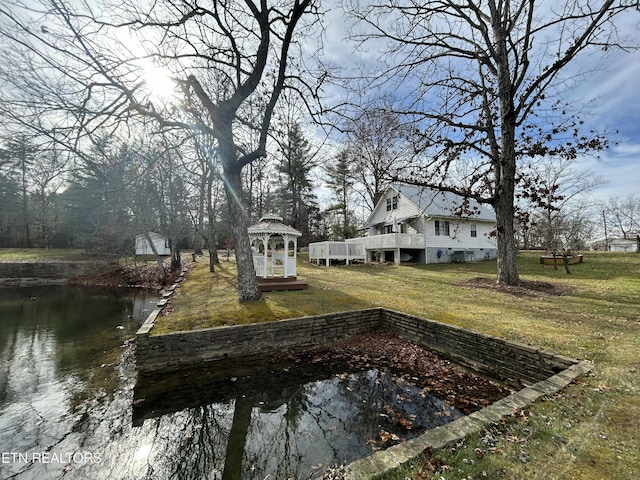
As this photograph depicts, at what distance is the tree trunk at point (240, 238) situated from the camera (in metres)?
8.66

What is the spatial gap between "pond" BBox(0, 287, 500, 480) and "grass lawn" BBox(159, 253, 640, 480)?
1.32m

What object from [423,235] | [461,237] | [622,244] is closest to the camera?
[423,235]

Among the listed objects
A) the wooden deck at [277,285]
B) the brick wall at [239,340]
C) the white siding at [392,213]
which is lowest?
the brick wall at [239,340]

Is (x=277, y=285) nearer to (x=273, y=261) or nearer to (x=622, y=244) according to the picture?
(x=273, y=261)

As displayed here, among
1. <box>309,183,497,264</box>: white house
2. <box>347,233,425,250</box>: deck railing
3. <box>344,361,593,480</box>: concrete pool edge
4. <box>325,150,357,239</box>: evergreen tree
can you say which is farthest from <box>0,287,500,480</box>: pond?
<box>325,150,357,239</box>: evergreen tree

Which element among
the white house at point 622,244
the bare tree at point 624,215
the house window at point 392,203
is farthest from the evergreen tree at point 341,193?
the bare tree at point 624,215

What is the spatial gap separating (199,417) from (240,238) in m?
5.27

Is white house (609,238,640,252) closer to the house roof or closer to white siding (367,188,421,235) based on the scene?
the house roof

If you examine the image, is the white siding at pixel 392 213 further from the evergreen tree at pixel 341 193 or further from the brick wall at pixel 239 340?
the brick wall at pixel 239 340

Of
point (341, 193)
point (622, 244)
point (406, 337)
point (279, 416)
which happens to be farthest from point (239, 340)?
point (622, 244)

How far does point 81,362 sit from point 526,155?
15657 millimetres

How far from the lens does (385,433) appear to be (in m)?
3.72

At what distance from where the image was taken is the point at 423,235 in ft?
68.0

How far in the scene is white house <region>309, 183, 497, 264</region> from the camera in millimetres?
20688
